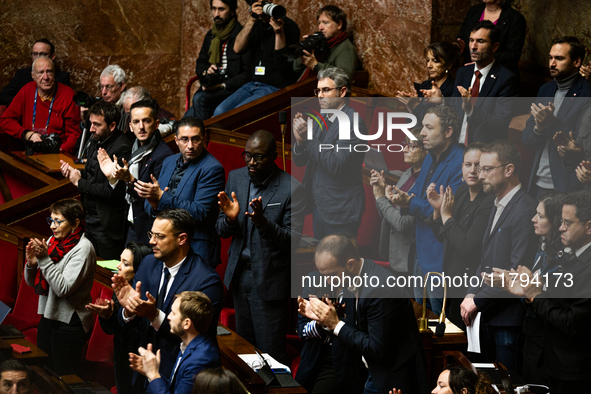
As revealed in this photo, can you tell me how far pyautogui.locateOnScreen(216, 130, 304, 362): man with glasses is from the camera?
356 centimetres

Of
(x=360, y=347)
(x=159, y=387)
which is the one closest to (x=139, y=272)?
(x=159, y=387)

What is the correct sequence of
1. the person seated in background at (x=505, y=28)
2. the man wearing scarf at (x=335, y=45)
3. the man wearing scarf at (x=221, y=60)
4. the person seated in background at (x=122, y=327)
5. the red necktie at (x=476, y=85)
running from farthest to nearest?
1. the man wearing scarf at (x=221, y=60)
2. the man wearing scarf at (x=335, y=45)
3. the person seated in background at (x=505, y=28)
4. the red necktie at (x=476, y=85)
5. the person seated in background at (x=122, y=327)

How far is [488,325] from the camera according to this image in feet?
10.4

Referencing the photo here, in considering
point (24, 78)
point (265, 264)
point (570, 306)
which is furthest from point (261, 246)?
point (24, 78)

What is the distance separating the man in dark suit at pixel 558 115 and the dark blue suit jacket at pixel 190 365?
6.36ft

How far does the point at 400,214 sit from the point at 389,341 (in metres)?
1.00

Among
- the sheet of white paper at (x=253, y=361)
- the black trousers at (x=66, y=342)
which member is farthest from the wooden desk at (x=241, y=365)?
the black trousers at (x=66, y=342)

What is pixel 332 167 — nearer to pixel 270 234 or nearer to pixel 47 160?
pixel 270 234

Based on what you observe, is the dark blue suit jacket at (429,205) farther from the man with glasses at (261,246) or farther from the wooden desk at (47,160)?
the wooden desk at (47,160)

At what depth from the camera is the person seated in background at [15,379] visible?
2596 mm

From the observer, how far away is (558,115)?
12.4 ft

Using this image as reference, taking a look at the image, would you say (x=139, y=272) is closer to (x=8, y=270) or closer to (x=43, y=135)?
(x=8, y=270)

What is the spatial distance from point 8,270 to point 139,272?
1.68 meters

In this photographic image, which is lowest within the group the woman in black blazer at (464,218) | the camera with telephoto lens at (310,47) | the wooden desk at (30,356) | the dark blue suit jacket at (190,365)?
the wooden desk at (30,356)
